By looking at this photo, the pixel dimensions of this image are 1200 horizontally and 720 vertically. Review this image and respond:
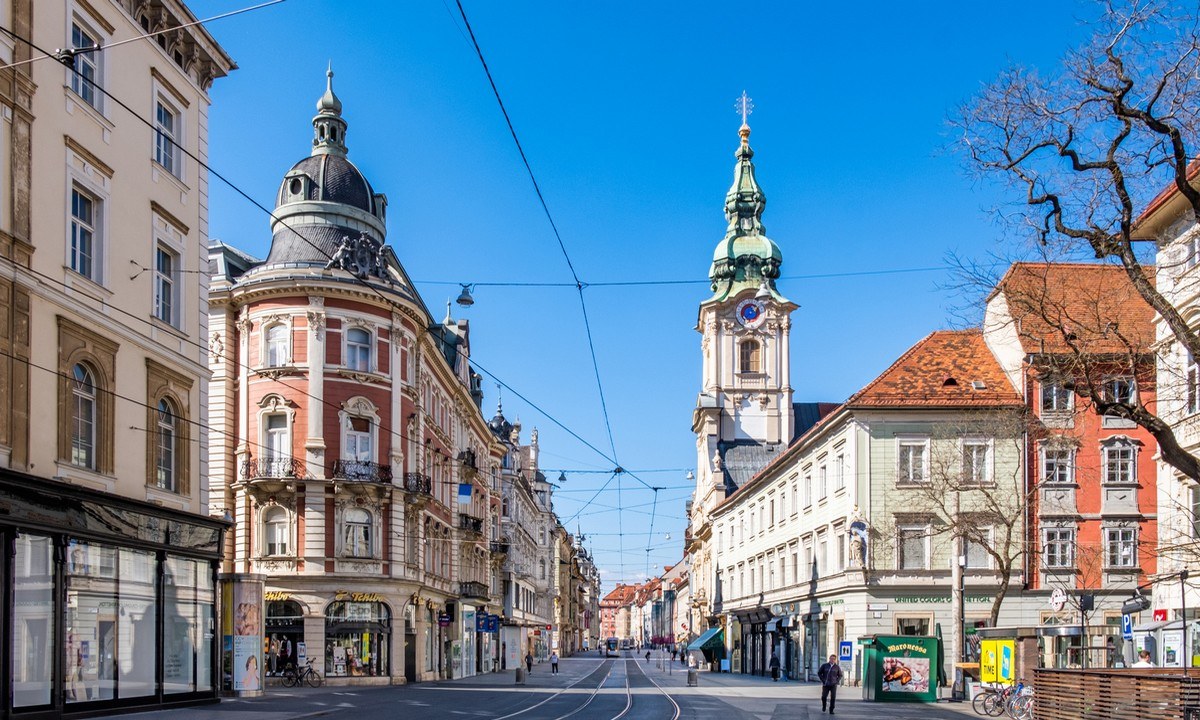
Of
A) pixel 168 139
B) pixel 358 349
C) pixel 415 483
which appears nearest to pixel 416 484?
pixel 415 483

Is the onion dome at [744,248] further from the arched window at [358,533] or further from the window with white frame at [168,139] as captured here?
the window with white frame at [168,139]

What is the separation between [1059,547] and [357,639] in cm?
2517

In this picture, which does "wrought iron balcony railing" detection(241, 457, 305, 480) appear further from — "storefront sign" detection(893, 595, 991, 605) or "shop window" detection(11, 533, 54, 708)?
"shop window" detection(11, 533, 54, 708)

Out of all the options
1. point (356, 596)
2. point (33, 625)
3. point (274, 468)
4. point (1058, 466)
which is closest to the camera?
point (33, 625)

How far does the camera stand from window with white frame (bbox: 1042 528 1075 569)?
4681 cm

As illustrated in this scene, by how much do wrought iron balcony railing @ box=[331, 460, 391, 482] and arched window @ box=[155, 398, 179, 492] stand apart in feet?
59.4

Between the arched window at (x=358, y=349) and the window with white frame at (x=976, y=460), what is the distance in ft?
70.5

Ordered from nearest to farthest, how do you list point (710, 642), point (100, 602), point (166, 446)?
point (100, 602) < point (166, 446) < point (710, 642)

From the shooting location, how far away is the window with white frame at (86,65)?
76.7ft

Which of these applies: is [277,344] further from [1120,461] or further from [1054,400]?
[1120,461]

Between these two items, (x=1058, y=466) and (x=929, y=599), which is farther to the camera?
(x=929, y=599)

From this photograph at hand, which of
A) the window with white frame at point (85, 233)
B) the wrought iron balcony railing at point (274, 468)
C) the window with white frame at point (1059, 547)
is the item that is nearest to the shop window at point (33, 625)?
the window with white frame at point (85, 233)

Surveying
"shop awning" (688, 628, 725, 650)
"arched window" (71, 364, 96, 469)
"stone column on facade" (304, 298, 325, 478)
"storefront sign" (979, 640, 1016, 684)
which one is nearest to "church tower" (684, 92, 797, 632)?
"shop awning" (688, 628, 725, 650)

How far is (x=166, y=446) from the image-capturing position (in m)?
26.8
